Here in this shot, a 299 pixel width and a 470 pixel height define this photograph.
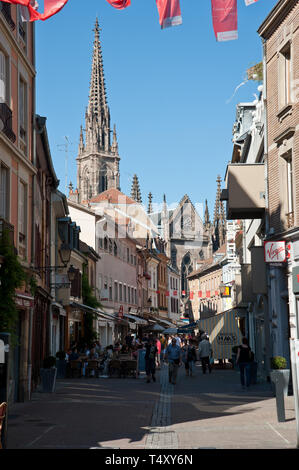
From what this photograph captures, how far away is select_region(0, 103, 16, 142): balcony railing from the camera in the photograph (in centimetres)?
1641

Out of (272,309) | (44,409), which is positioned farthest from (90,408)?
(272,309)

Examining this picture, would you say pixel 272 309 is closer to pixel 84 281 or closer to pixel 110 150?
pixel 84 281

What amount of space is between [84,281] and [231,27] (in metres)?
32.8

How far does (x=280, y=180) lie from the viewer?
64.7ft

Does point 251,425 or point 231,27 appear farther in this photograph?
point 251,425

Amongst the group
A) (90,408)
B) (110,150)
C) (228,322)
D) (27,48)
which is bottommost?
(90,408)

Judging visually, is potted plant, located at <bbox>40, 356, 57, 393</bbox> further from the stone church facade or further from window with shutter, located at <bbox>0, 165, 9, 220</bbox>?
the stone church facade

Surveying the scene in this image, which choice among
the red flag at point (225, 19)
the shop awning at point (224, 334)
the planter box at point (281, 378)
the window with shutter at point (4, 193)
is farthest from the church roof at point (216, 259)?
the red flag at point (225, 19)

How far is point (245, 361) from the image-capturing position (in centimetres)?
2183

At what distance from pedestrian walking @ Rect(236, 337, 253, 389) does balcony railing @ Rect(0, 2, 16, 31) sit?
1111cm

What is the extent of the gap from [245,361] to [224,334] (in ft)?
38.3

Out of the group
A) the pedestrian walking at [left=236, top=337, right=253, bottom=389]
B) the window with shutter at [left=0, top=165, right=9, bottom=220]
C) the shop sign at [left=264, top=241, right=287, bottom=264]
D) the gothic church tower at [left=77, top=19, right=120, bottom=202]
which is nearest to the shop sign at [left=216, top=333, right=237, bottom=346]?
the pedestrian walking at [left=236, top=337, right=253, bottom=389]

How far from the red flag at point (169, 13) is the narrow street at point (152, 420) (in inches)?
219

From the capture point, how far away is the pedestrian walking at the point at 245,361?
21359 mm
